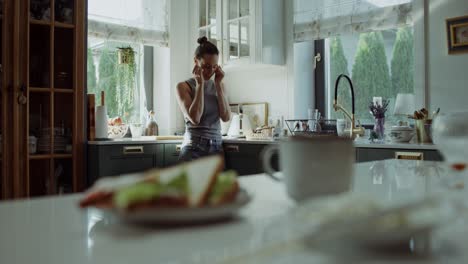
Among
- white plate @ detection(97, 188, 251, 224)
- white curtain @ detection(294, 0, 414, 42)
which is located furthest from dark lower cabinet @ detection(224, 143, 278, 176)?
white plate @ detection(97, 188, 251, 224)

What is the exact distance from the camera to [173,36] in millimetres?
4418

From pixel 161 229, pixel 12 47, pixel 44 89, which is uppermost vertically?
pixel 12 47

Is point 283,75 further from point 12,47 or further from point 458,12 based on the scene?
point 12,47

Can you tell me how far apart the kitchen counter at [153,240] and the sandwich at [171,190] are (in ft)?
0.12

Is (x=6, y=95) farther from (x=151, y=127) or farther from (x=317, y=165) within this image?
(x=317, y=165)

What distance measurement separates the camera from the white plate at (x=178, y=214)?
496mm

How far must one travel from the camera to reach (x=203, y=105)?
3.19 meters

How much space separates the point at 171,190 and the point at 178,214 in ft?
0.09

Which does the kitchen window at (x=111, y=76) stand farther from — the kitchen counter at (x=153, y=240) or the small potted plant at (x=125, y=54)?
the kitchen counter at (x=153, y=240)

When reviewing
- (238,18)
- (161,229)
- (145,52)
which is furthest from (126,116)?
(161,229)

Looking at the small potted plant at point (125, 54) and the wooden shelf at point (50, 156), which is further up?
the small potted plant at point (125, 54)

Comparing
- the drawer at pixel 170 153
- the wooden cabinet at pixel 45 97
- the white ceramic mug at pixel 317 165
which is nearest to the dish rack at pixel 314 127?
the drawer at pixel 170 153

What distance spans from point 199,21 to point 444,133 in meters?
3.50

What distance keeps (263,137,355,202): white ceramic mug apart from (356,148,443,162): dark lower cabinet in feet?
6.71
